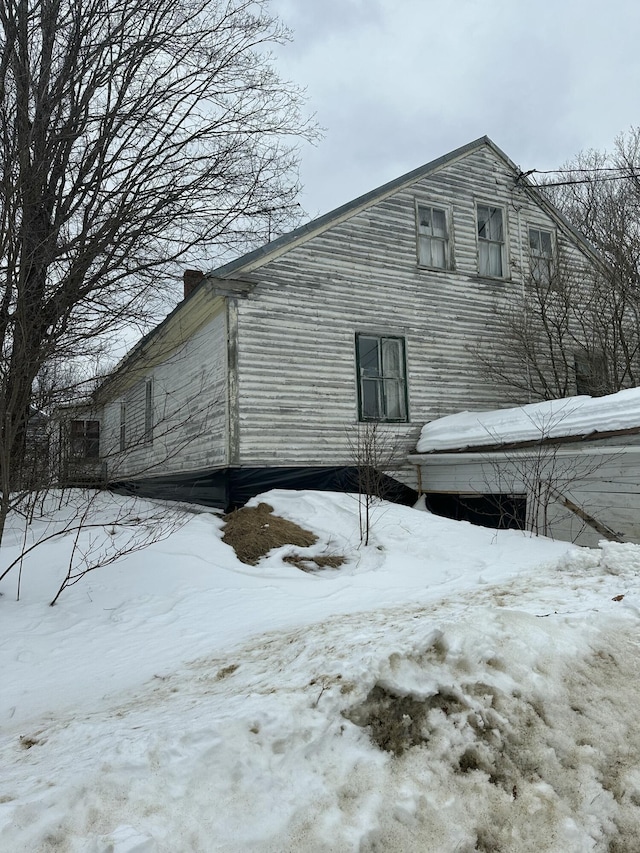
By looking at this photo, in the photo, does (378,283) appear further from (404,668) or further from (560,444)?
(404,668)

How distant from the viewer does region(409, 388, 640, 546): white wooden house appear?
26.7 feet

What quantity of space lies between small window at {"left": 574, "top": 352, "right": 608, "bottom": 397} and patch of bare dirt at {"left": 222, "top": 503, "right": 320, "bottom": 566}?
874 centimetres

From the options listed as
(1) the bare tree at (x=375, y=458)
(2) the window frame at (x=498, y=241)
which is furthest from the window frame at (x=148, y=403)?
(2) the window frame at (x=498, y=241)

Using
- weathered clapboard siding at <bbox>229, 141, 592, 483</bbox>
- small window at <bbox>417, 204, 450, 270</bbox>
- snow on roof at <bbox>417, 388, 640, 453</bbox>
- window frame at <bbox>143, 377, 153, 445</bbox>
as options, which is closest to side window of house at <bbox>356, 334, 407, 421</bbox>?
weathered clapboard siding at <bbox>229, 141, 592, 483</bbox>

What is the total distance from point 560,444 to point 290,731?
7499 mm

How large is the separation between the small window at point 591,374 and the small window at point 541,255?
206 cm

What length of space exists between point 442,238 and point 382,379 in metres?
3.75

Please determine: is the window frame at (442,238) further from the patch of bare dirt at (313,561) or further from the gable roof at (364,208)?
the patch of bare dirt at (313,561)

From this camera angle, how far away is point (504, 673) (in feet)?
9.59

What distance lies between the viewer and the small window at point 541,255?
13.8 metres

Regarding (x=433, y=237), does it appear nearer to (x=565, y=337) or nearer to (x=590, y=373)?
(x=565, y=337)

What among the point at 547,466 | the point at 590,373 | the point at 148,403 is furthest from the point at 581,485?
the point at 148,403


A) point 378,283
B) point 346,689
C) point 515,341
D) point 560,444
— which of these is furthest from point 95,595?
point 515,341

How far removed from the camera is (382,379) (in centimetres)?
1193
